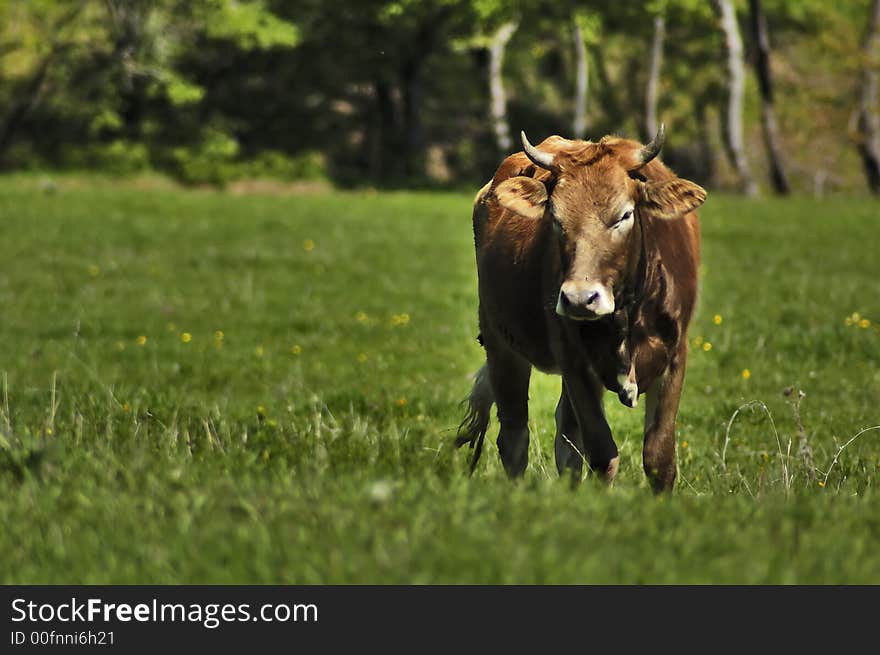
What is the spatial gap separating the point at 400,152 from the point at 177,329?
33740 mm

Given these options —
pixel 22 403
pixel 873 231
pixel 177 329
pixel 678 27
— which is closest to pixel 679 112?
pixel 678 27

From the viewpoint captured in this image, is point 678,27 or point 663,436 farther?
point 678,27

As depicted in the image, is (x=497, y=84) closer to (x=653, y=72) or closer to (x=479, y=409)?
(x=653, y=72)

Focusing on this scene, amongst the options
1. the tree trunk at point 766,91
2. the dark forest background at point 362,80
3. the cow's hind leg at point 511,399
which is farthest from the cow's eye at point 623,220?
the tree trunk at point 766,91

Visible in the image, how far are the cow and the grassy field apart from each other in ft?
1.54

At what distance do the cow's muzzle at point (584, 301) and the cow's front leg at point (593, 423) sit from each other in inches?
32.4

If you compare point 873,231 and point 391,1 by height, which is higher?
point 391,1

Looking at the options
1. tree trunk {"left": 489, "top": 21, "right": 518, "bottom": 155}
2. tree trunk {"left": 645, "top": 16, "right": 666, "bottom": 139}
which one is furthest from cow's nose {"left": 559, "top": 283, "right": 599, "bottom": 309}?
tree trunk {"left": 645, "top": 16, "right": 666, "bottom": 139}

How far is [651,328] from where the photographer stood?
6.15 meters

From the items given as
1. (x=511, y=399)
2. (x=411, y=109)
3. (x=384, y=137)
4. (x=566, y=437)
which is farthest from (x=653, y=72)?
(x=566, y=437)

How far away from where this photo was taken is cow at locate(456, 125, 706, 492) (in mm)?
5637

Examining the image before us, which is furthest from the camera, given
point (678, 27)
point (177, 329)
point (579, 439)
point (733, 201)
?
point (678, 27)

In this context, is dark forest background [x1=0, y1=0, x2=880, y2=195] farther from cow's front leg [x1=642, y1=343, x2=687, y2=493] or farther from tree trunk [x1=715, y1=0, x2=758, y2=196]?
cow's front leg [x1=642, y1=343, x2=687, y2=493]
